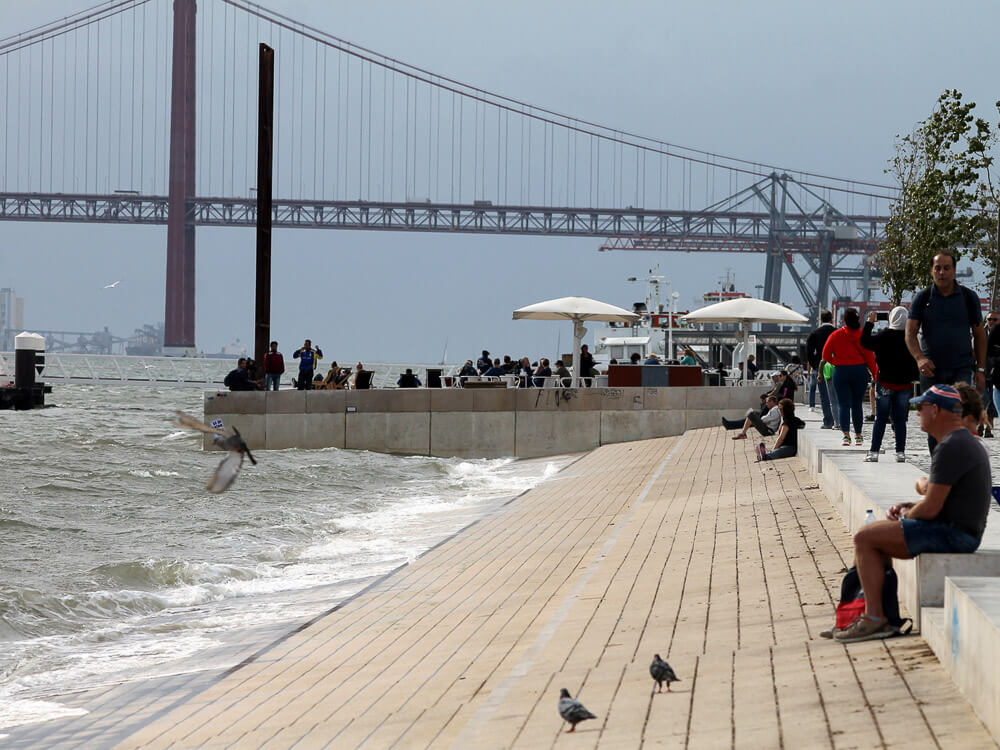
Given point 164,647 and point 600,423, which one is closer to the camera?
point 164,647

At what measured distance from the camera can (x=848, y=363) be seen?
926 centimetres

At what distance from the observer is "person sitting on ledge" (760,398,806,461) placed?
478 inches

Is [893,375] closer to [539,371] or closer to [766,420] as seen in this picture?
[766,420]

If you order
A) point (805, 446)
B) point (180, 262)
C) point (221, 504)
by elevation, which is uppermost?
point (180, 262)

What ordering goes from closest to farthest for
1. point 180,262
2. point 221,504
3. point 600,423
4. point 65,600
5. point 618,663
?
point 618,663
point 65,600
point 221,504
point 600,423
point 180,262

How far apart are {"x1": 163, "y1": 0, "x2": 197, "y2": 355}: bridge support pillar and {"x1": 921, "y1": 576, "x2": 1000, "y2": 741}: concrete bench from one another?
6255 centimetres

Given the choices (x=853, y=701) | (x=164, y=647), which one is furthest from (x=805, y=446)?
(x=853, y=701)

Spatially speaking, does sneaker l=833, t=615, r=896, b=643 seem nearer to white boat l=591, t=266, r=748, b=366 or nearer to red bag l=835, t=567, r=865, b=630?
red bag l=835, t=567, r=865, b=630

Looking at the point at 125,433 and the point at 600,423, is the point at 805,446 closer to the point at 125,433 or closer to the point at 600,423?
the point at 600,423

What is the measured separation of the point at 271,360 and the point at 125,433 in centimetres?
967

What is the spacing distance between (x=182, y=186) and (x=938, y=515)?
2697 inches

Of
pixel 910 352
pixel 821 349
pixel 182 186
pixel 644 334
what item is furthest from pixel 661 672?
pixel 182 186

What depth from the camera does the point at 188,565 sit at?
9945 mm

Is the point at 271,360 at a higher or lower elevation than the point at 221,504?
higher
